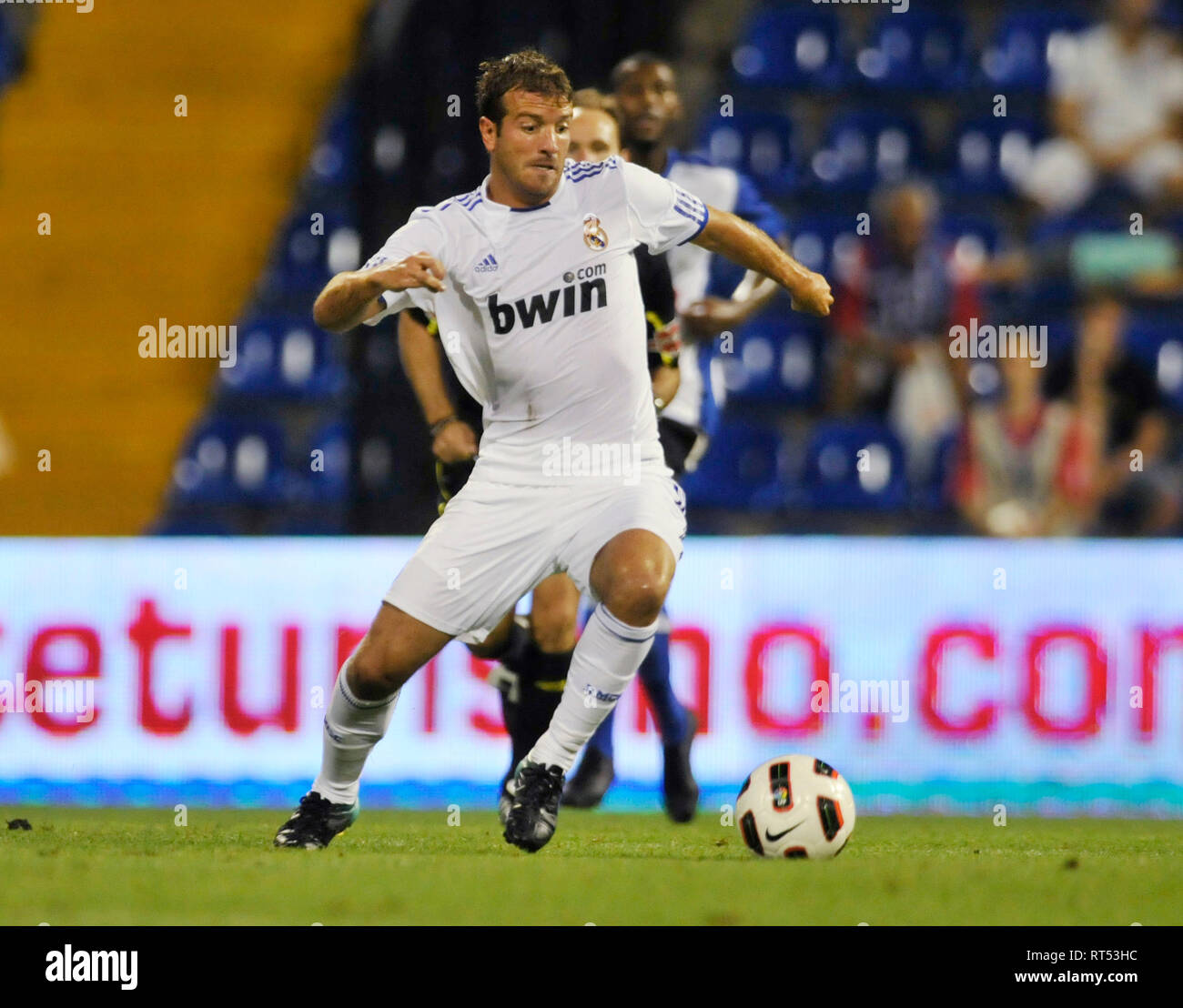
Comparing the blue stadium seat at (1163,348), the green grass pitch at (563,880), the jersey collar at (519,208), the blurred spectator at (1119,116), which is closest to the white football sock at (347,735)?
the green grass pitch at (563,880)

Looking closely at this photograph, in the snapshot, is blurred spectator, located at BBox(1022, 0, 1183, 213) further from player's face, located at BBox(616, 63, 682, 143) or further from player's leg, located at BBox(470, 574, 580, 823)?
player's leg, located at BBox(470, 574, 580, 823)

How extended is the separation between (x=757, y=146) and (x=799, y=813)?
571cm

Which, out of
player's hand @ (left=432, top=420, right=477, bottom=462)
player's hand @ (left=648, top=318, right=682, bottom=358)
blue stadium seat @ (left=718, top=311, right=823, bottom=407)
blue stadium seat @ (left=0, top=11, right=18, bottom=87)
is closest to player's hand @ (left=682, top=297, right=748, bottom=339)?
player's hand @ (left=648, top=318, right=682, bottom=358)

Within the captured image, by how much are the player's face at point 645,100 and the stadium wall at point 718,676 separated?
1578 millimetres

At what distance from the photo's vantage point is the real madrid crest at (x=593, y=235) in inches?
191

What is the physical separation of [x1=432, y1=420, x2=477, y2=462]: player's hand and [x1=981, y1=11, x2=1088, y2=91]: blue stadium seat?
549 centimetres

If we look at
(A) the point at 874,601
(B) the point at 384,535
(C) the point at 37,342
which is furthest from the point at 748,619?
(C) the point at 37,342

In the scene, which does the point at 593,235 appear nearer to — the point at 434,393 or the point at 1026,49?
the point at 434,393

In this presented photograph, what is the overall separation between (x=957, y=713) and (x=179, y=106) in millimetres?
5852

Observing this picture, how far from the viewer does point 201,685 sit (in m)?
6.87

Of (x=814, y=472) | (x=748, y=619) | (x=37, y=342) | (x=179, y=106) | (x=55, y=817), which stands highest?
(x=179, y=106)

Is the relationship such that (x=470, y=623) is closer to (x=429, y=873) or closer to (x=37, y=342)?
(x=429, y=873)

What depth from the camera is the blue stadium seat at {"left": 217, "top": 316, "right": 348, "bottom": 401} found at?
9.43 m

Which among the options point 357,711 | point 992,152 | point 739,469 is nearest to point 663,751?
point 357,711
